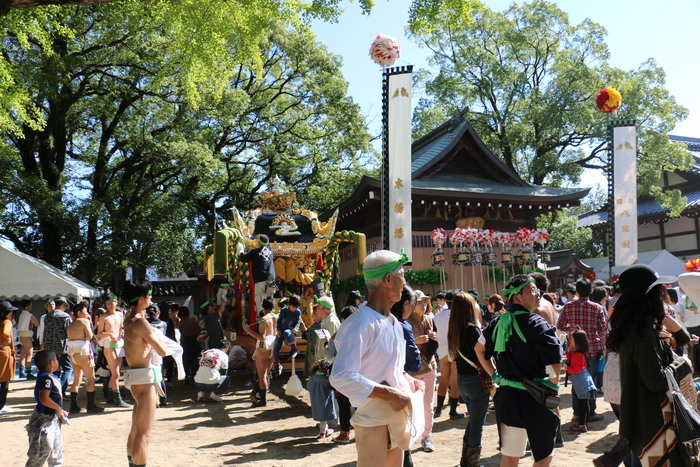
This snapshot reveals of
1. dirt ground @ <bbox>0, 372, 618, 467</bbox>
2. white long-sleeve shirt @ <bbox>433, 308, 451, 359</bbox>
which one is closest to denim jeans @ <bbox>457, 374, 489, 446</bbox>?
dirt ground @ <bbox>0, 372, 618, 467</bbox>

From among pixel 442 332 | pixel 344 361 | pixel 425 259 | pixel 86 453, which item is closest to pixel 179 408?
pixel 86 453

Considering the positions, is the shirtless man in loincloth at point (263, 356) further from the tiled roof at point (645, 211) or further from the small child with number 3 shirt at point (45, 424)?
the tiled roof at point (645, 211)

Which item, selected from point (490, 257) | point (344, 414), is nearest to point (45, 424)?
point (344, 414)

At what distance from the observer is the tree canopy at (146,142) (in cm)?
1983

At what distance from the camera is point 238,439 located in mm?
7484

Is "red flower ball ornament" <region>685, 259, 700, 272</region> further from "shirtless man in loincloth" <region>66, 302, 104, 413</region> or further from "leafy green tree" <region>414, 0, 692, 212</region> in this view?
"leafy green tree" <region>414, 0, 692, 212</region>

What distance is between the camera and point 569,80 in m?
26.0

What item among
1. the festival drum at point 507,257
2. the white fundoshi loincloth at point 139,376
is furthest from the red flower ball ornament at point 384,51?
the white fundoshi loincloth at point 139,376

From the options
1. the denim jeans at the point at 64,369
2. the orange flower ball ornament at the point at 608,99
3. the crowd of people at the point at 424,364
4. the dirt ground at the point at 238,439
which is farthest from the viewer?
the orange flower ball ornament at the point at 608,99

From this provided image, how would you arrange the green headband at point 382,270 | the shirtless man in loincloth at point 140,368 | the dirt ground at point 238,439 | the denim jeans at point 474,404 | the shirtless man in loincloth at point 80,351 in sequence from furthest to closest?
the shirtless man in loincloth at point 80,351 → the dirt ground at point 238,439 → the denim jeans at point 474,404 → the shirtless man in loincloth at point 140,368 → the green headband at point 382,270

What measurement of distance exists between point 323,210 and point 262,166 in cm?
348

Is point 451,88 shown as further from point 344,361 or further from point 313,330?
point 344,361

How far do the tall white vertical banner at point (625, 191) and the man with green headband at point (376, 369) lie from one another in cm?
1631

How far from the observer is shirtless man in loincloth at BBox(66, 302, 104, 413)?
9367 mm
